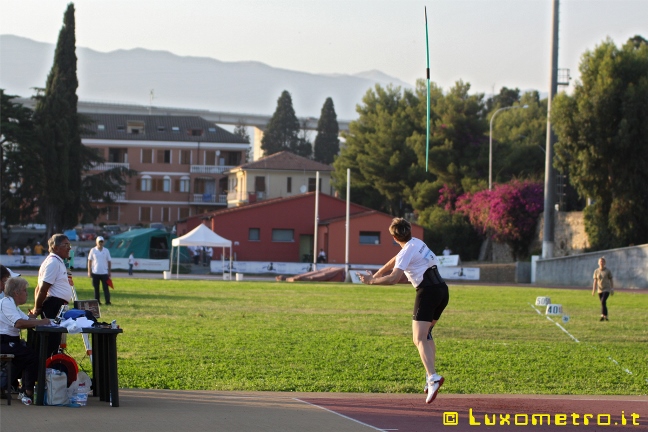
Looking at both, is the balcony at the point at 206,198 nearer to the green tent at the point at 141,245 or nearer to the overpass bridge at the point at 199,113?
the green tent at the point at 141,245

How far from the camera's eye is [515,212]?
62.2 metres

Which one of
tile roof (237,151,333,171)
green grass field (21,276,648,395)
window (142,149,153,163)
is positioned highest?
window (142,149,153,163)

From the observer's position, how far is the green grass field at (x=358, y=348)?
12492mm

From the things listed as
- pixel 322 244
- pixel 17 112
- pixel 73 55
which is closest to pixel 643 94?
pixel 322 244

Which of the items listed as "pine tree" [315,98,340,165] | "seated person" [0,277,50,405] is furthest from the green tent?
"seated person" [0,277,50,405]

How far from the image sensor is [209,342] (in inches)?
657

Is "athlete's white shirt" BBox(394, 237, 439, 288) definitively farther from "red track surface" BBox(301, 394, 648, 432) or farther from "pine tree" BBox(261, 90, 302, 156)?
"pine tree" BBox(261, 90, 302, 156)

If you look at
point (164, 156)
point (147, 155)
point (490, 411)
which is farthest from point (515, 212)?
point (490, 411)

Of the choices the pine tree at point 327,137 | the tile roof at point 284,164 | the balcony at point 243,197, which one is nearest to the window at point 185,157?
the balcony at point 243,197

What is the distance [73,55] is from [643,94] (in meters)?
35.5

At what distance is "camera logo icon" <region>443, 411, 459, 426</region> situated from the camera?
941 centimetres

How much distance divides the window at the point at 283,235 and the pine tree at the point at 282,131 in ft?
180

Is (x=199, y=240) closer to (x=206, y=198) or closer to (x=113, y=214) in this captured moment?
(x=206, y=198)

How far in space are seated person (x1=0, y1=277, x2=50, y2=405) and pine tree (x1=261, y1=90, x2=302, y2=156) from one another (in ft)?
366
